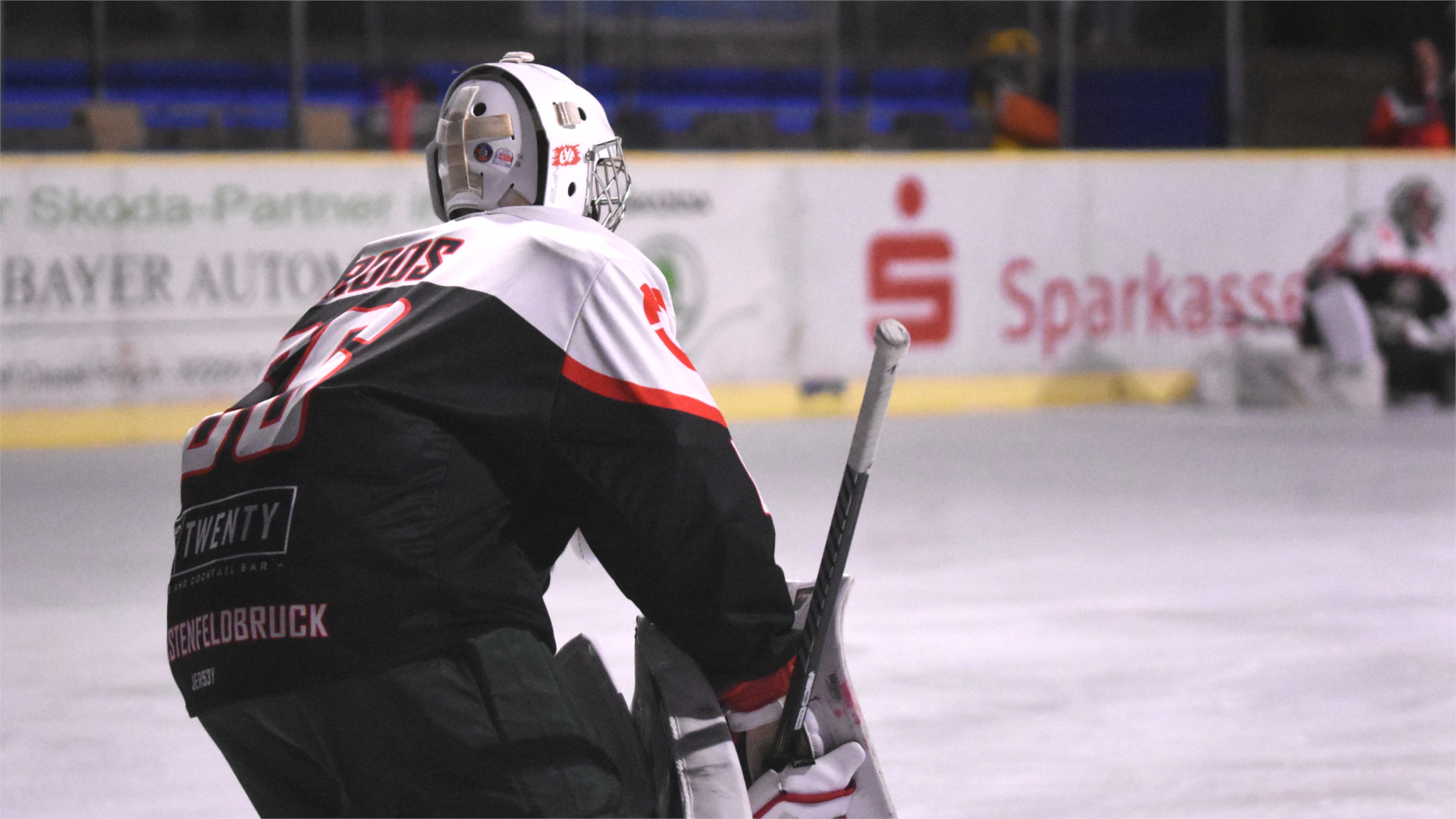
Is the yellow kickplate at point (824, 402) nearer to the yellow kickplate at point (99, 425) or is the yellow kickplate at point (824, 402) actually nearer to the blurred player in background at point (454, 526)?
the yellow kickplate at point (99, 425)

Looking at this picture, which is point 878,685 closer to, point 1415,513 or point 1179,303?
point 1415,513

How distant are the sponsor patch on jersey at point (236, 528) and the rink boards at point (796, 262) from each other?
6130mm

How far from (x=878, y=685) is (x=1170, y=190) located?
6.62m

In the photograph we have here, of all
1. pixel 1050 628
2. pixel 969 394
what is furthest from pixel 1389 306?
pixel 1050 628

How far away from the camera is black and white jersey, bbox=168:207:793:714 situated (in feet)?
5.89

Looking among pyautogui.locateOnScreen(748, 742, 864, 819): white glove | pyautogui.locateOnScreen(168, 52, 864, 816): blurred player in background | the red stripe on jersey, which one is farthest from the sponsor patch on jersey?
pyautogui.locateOnScreen(748, 742, 864, 819): white glove

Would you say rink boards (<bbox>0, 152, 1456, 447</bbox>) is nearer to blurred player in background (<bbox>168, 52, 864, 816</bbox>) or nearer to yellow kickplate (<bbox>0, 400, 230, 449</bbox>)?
yellow kickplate (<bbox>0, 400, 230, 449</bbox>)

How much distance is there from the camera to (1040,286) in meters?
9.48

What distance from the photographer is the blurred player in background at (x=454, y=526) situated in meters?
1.79

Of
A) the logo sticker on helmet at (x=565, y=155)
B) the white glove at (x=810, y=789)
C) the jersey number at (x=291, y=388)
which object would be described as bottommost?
the white glove at (x=810, y=789)

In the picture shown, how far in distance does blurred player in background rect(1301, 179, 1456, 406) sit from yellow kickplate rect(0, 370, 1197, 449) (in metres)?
0.81

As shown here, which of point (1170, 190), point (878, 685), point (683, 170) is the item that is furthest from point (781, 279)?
point (878, 685)

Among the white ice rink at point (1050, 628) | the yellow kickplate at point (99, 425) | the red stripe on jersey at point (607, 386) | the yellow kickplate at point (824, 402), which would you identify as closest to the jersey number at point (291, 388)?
the red stripe on jersey at point (607, 386)

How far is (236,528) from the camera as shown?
1.86 metres
